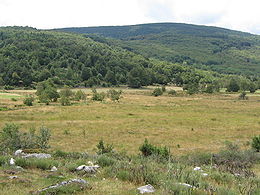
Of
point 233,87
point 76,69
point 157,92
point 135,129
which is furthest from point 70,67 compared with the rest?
point 135,129

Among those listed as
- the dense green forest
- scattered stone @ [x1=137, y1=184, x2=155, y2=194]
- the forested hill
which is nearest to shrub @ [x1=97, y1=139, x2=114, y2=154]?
scattered stone @ [x1=137, y1=184, x2=155, y2=194]

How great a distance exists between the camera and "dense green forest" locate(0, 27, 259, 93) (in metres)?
128

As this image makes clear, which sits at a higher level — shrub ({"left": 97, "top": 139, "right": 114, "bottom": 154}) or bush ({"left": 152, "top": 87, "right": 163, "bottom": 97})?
shrub ({"left": 97, "top": 139, "right": 114, "bottom": 154})

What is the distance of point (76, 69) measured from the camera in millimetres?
152875

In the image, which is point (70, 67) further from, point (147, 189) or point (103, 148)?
point (147, 189)

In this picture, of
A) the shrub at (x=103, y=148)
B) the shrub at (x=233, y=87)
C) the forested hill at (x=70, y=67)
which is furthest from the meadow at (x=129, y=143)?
the forested hill at (x=70, y=67)

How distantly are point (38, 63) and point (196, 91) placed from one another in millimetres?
90530

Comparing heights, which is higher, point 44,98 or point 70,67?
point 70,67

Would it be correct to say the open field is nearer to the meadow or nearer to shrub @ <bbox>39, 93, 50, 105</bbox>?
the meadow

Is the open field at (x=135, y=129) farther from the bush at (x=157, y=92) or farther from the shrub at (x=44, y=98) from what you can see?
the bush at (x=157, y=92)

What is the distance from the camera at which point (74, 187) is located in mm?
7754

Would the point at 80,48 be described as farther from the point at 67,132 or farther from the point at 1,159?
the point at 1,159

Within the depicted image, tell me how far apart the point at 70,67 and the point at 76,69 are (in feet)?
11.6

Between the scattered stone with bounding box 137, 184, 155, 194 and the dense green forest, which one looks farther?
the dense green forest
